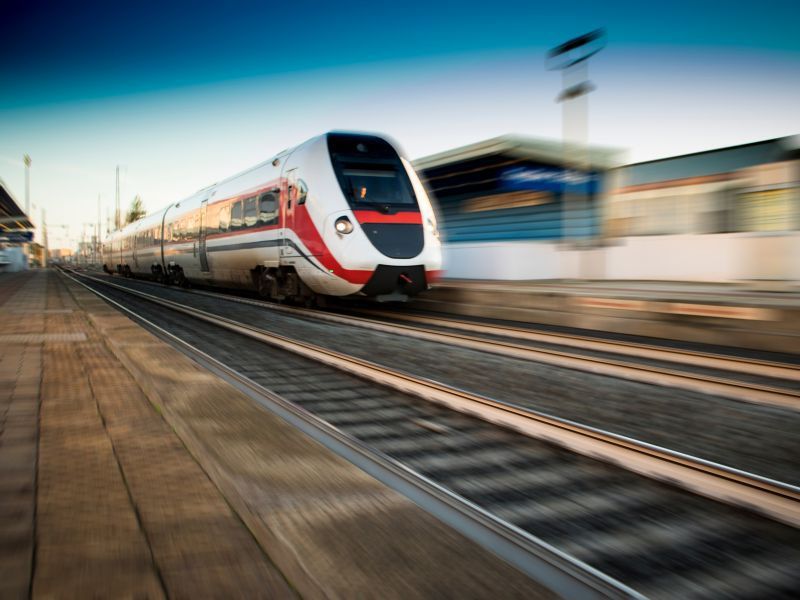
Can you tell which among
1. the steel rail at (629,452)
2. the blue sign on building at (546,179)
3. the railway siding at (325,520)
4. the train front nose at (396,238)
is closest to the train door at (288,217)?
the train front nose at (396,238)

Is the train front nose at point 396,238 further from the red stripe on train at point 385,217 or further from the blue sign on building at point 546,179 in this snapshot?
the blue sign on building at point 546,179

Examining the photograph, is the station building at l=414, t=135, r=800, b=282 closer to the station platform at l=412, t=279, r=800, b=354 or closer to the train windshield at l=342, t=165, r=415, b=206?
the station platform at l=412, t=279, r=800, b=354

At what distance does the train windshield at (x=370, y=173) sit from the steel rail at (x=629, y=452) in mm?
5239

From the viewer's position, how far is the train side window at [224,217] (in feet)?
47.9

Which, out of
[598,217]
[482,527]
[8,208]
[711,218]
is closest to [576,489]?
[482,527]

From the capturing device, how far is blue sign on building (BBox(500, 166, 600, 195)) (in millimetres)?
16234

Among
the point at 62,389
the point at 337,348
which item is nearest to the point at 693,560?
the point at 62,389

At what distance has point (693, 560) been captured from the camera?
2029 mm

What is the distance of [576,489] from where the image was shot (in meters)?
2.69

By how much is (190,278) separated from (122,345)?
45.7 feet

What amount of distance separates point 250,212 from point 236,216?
107cm

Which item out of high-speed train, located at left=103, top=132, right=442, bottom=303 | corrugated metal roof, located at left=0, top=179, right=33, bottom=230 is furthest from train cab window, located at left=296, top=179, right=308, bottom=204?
corrugated metal roof, located at left=0, top=179, right=33, bottom=230

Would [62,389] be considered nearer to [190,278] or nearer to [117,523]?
[117,523]

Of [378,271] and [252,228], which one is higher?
[252,228]
